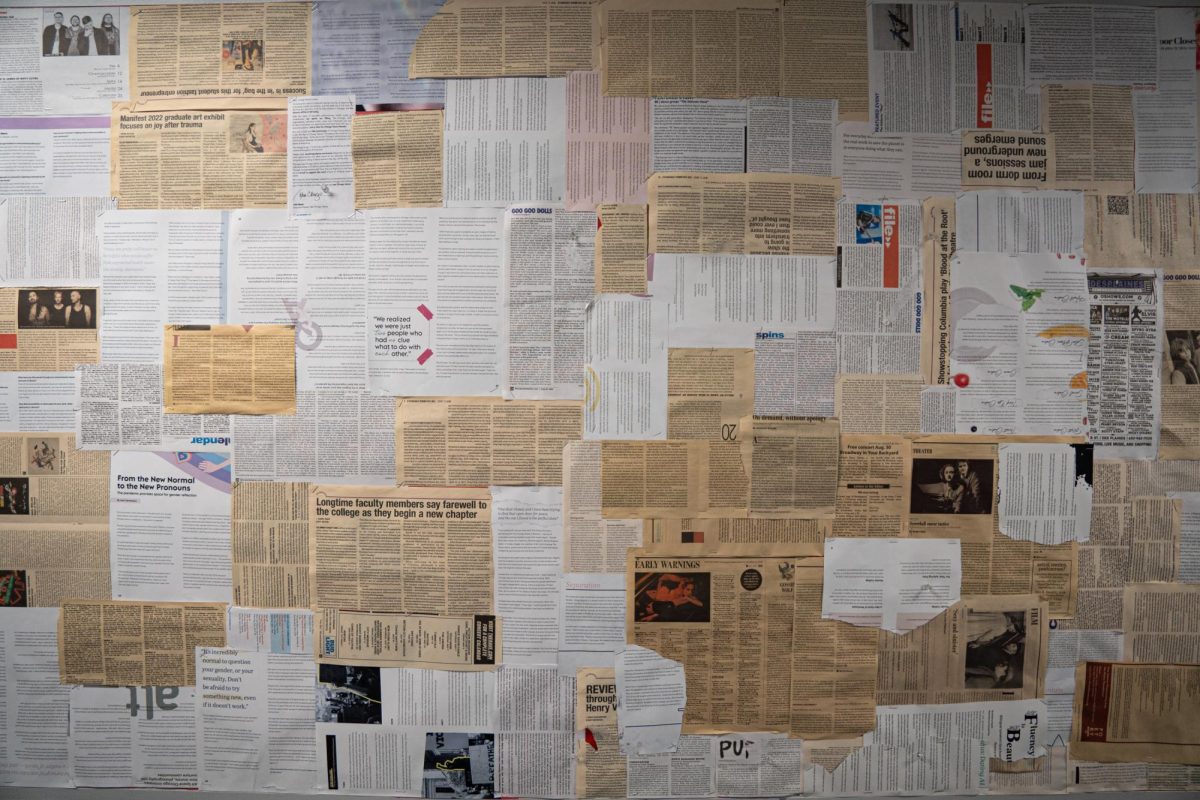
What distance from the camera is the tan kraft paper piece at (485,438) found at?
1.30 m

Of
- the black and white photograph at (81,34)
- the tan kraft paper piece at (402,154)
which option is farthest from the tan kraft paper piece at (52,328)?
the tan kraft paper piece at (402,154)

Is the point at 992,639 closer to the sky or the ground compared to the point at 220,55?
closer to the ground

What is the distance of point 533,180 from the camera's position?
1.30 m

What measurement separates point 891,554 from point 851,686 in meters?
0.28

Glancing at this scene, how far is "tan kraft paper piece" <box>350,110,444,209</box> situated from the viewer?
4.26ft

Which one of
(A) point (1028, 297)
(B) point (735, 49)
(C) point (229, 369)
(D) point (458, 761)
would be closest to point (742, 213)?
(B) point (735, 49)

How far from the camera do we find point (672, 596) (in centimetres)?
131

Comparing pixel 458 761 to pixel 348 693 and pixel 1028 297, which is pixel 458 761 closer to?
pixel 348 693

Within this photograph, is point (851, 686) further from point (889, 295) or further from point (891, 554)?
point (889, 295)

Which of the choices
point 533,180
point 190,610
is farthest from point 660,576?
point 190,610

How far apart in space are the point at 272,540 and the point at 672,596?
81 centimetres

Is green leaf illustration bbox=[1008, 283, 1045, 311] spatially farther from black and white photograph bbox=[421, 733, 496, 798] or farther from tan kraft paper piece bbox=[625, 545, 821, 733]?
black and white photograph bbox=[421, 733, 496, 798]

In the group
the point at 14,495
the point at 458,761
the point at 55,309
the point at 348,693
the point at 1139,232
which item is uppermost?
the point at 1139,232

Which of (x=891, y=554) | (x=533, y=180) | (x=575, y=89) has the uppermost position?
(x=575, y=89)
